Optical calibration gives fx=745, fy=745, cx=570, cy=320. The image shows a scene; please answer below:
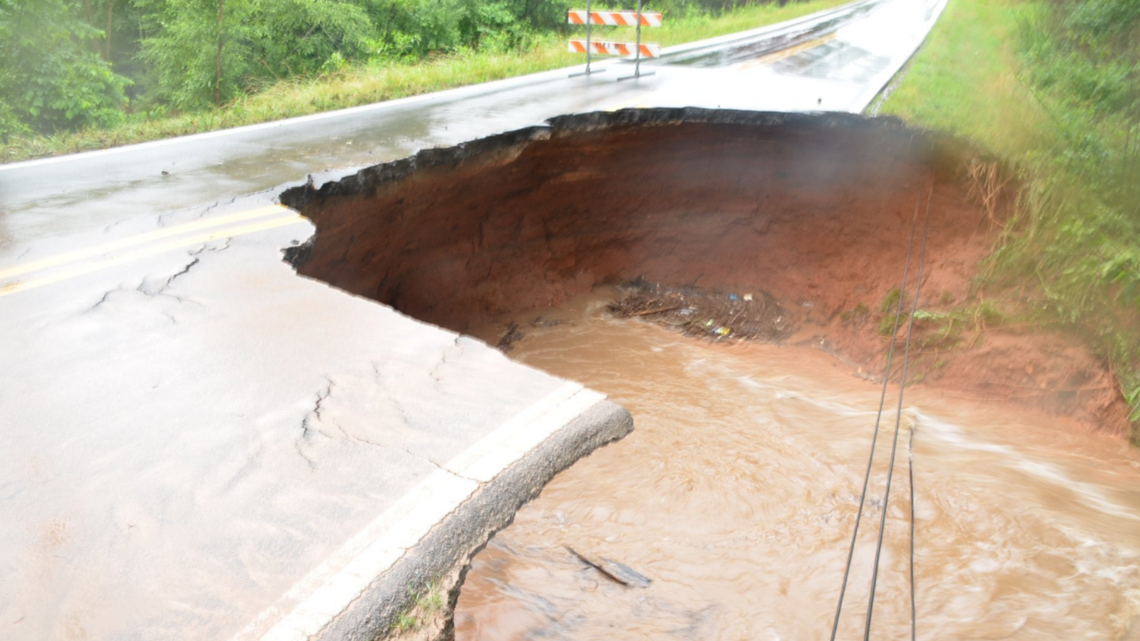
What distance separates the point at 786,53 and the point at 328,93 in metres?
9.61

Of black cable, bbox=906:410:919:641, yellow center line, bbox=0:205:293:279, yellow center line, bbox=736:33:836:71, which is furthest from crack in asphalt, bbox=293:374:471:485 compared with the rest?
yellow center line, bbox=736:33:836:71

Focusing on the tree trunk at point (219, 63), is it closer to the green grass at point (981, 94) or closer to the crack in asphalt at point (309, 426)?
the green grass at point (981, 94)

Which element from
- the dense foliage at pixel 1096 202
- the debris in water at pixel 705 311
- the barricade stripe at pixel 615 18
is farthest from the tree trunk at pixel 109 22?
the dense foliage at pixel 1096 202

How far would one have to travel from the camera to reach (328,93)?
10.0 metres

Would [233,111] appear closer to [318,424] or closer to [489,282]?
[489,282]

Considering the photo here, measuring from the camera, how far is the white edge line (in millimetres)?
2143

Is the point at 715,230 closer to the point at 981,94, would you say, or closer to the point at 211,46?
the point at 981,94

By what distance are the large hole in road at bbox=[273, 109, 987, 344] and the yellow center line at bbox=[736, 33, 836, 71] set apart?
4816 millimetres

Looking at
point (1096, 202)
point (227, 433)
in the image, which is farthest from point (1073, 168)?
point (227, 433)

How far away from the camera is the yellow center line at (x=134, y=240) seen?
14.9 ft

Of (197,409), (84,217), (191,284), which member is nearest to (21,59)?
(84,217)

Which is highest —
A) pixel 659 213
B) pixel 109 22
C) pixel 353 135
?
pixel 109 22

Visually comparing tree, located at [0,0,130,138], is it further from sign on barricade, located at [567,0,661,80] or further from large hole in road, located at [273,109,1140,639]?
large hole in road, located at [273,109,1140,639]

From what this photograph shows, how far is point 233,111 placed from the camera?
366 inches
